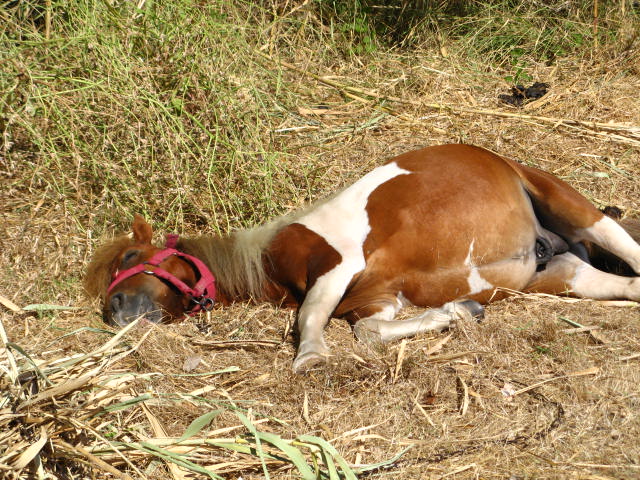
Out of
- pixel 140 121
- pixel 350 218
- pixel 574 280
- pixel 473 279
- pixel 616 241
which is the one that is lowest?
pixel 574 280

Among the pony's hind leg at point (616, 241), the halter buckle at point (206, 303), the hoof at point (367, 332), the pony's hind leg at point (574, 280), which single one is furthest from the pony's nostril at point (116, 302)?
the pony's hind leg at point (616, 241)

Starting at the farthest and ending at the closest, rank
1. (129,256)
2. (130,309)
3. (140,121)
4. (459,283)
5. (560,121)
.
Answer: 1. (560,121)
2. (140,121)
3. (129,256)
4. (459,283)
5. (130,309)

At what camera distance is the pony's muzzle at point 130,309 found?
3.28 m

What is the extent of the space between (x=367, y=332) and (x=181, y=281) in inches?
37.5

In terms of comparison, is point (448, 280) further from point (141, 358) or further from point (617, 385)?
point (141, 358)

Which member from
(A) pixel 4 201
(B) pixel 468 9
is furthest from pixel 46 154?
(B) pixel 468 9

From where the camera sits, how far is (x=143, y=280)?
11.1 ft

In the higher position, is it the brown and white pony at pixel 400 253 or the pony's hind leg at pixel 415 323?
the brown and white pony at pixel 400 253

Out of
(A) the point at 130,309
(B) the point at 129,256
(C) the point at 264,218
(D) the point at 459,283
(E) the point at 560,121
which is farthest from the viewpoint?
(E) the point at 560,121

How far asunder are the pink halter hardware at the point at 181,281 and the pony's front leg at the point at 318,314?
49cm

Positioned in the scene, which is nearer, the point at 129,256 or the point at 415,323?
the point at 415,323

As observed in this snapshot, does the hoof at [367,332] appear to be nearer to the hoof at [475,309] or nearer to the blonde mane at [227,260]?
the hoof at [475,309]

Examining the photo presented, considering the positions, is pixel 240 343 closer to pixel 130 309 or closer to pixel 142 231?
pixel 130 309

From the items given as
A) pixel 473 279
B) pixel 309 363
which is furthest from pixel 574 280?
pixel 309 363
